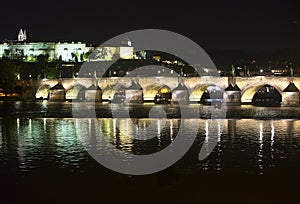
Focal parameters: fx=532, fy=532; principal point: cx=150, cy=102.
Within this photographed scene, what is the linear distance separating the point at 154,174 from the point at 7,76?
203 ft

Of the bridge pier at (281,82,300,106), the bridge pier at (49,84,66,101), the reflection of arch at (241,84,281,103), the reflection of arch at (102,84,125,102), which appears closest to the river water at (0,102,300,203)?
the bridge pier at (281,82,300,106)

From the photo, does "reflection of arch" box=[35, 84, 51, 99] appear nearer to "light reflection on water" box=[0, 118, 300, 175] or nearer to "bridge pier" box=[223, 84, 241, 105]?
"bridge pier" box=[223, 84, 241, 105]

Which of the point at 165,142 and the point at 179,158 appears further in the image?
the point at 165,142

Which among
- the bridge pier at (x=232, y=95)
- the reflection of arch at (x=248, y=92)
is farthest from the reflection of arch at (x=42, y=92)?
the reflection of arch at (x=248, y=92)

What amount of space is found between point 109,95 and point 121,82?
545 cm

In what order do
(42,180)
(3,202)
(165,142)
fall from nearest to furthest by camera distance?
(3,202) → (42,180) → (165,142)

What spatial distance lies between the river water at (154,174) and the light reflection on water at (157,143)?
3 cm

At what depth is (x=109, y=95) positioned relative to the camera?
7494cm

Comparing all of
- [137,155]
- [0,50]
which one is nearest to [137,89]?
[137,155]

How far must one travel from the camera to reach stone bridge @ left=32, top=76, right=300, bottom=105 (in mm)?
56875

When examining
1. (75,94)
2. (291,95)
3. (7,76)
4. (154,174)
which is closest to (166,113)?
(291,95)

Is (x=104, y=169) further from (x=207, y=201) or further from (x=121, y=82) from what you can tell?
(x=121, y=82)

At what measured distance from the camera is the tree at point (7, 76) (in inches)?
2869

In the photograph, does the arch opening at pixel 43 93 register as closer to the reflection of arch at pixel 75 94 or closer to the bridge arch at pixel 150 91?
the reflection of arch at pixel 75 94
